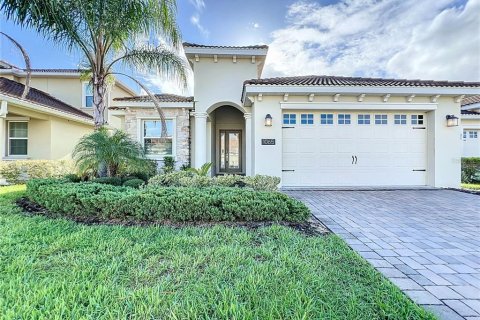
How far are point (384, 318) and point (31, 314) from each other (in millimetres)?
3008

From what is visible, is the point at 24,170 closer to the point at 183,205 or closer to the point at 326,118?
the point at 183,205

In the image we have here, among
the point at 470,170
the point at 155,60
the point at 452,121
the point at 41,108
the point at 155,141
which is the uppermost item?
the point at 155,60

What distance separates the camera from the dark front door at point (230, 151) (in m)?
13.5

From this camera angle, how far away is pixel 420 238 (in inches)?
148

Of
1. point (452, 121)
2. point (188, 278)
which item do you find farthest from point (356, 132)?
point (188, 278)

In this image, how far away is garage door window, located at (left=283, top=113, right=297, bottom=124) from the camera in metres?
8.45

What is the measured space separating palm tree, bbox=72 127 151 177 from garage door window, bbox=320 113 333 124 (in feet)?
21.9

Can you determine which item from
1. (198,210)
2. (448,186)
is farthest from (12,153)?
(448,186)

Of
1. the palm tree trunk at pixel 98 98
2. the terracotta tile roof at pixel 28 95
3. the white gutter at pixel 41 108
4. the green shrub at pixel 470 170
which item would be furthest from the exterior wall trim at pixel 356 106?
the terracotta tile roof at pixel 28 95

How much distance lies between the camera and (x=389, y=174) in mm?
8492

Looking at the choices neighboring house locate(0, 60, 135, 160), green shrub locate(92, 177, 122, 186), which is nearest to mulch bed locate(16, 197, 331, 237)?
green shrub locate(92, 177, 122, 186)

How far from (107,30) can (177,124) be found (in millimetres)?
4495

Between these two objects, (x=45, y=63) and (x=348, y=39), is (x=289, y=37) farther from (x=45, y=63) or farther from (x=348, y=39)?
(x=45, y=63)

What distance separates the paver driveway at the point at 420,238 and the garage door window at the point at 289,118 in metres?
2.84
